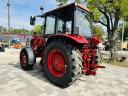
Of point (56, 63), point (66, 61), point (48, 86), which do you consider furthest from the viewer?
point (56, 63)

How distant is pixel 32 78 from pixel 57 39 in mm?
1679

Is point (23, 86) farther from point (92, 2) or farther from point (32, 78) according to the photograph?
point (92, 2)

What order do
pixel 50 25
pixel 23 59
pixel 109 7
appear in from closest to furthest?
pixel 50 25
pixel 23 59
pixel 109 7

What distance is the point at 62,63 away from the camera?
7715 millimetres

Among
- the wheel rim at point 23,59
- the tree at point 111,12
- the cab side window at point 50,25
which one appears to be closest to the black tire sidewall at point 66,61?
the cab side window at point 50,25

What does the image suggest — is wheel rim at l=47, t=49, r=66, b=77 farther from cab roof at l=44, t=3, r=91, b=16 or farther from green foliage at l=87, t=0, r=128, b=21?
green foliage at l=87, t=0, r=128, b=21

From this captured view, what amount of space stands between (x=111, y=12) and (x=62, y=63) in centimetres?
1178

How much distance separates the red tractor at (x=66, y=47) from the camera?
23.7 feet

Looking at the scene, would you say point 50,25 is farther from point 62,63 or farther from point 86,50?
point 62,63

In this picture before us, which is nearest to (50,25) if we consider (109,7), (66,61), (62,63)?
(62,63)

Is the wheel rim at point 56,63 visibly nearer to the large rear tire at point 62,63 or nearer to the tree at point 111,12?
the large rear tire at point 62,63

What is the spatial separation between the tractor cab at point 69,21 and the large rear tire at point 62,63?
0.76 meters

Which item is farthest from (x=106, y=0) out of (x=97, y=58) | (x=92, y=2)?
(x=97, y=58)

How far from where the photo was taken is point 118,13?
701 inches
